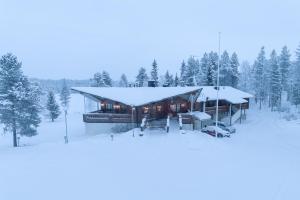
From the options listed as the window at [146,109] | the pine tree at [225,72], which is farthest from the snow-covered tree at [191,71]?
the window at [146,109]

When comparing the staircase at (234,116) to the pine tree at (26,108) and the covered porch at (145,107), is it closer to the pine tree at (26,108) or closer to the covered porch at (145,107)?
the covered porch at (145,107)

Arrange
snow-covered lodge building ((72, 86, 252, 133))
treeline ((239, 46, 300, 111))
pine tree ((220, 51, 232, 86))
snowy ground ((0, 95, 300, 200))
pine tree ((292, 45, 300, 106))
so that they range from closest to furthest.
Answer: snowy ground ((0, 95, 300, 200)) < snow-covered lodge building ((72, 86, 252, 133)) < pine tree ((292, 45, 300, 106)) < treeline ((239, 46, 300, 111)) < pine tree ((220, 51, 232, 86))

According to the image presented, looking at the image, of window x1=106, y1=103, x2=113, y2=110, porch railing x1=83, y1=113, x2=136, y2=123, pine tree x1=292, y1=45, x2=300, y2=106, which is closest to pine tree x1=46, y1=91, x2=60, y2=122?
window x1=106, y1=103, x2=113, y2=110

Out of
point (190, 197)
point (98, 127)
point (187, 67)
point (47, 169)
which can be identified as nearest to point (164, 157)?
point (190, 197)

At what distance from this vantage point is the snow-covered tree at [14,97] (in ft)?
108

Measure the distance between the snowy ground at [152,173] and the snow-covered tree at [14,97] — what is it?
570 inches

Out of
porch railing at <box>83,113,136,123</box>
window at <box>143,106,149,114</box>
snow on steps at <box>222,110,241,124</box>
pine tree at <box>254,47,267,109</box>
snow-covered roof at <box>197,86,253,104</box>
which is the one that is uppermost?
pine tree at <box>254,47,267,109</box>

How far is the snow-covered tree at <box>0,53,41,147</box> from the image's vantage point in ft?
108

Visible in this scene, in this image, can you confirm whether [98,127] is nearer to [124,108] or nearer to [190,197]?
[124,108]

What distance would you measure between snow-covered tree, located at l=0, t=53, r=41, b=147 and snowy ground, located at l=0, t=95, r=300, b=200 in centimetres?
1448

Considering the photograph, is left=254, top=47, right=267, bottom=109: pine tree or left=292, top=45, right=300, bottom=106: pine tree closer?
left=292, top=45, right=300, bottom=106: pine tree

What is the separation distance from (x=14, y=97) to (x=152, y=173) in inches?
958

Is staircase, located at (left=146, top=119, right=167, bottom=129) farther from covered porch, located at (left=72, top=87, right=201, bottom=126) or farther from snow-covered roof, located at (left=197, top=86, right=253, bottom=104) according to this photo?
snow-covered roof, located at (left=197, top=86, right=253, bottom=104)

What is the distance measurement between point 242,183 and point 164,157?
5644 millimetres
